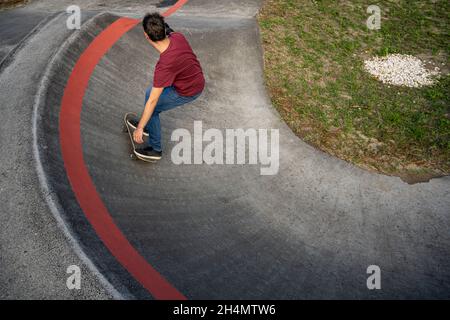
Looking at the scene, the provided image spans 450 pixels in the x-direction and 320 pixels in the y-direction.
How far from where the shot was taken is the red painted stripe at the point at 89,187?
371 cm

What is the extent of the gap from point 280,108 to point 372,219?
2.98 m

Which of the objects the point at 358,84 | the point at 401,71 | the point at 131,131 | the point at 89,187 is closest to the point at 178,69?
the point at 131,131

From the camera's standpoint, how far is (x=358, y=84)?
827 cm

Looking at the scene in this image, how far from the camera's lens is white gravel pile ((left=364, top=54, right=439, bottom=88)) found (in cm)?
842

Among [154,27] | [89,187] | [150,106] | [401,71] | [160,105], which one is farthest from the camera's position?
[401,71]

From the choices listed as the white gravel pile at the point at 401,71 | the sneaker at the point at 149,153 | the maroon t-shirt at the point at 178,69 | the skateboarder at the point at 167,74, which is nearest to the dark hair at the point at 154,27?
the skateboarder at the point at 167,74

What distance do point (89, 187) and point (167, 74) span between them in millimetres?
1706

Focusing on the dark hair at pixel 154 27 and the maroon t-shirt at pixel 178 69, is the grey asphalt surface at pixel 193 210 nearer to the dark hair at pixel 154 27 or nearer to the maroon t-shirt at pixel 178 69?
the maroon t-shirt at pixel 178 69

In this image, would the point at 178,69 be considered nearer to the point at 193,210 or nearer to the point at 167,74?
the point at 167,74

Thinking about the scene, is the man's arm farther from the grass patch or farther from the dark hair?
the grass patch

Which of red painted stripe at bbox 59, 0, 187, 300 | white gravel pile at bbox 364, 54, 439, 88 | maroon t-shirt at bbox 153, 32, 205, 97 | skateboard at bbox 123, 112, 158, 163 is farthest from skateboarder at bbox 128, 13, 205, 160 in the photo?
white gravel pile at bbox 364, 54, 439, 88

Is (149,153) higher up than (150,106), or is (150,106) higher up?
(150,106)

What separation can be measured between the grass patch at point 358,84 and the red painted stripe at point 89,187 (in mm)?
3725
